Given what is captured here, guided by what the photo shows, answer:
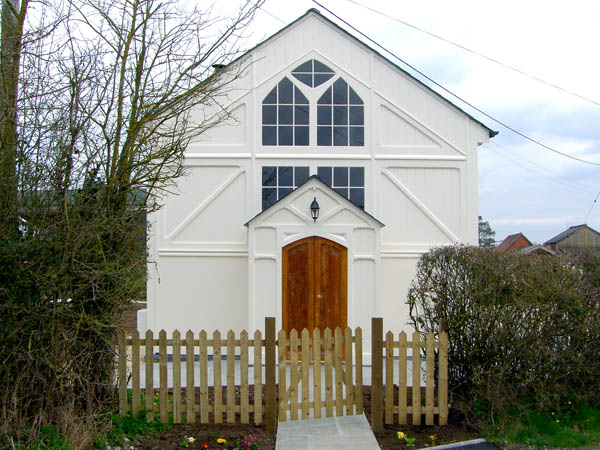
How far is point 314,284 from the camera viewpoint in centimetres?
1134

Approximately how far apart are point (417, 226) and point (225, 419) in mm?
6803

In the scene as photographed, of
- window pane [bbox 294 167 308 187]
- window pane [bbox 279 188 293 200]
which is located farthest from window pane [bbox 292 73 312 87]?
window pane [bbox 279 188 293 200]

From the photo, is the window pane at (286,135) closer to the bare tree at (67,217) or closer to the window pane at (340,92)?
the window pane at (340,92)

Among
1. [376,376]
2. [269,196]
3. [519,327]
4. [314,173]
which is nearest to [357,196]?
[314,173]

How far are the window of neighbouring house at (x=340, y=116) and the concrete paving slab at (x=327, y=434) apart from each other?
22.9 feet

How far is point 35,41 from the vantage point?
5.91 meters

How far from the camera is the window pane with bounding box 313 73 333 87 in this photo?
12688 millimetres

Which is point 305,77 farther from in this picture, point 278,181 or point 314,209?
point 314,209

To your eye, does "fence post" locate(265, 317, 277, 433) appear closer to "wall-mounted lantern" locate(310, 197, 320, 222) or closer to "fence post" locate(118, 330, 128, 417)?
"fence post" locate(118, 330, 128, 417)

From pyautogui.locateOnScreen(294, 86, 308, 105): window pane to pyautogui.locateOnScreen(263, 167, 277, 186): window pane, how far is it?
1613mm

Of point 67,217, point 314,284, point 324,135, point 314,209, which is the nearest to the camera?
point 67,217

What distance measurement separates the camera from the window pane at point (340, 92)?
12703 millimetres

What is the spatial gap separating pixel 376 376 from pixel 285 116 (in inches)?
285

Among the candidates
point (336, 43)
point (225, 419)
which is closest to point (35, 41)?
point (225, 419)
